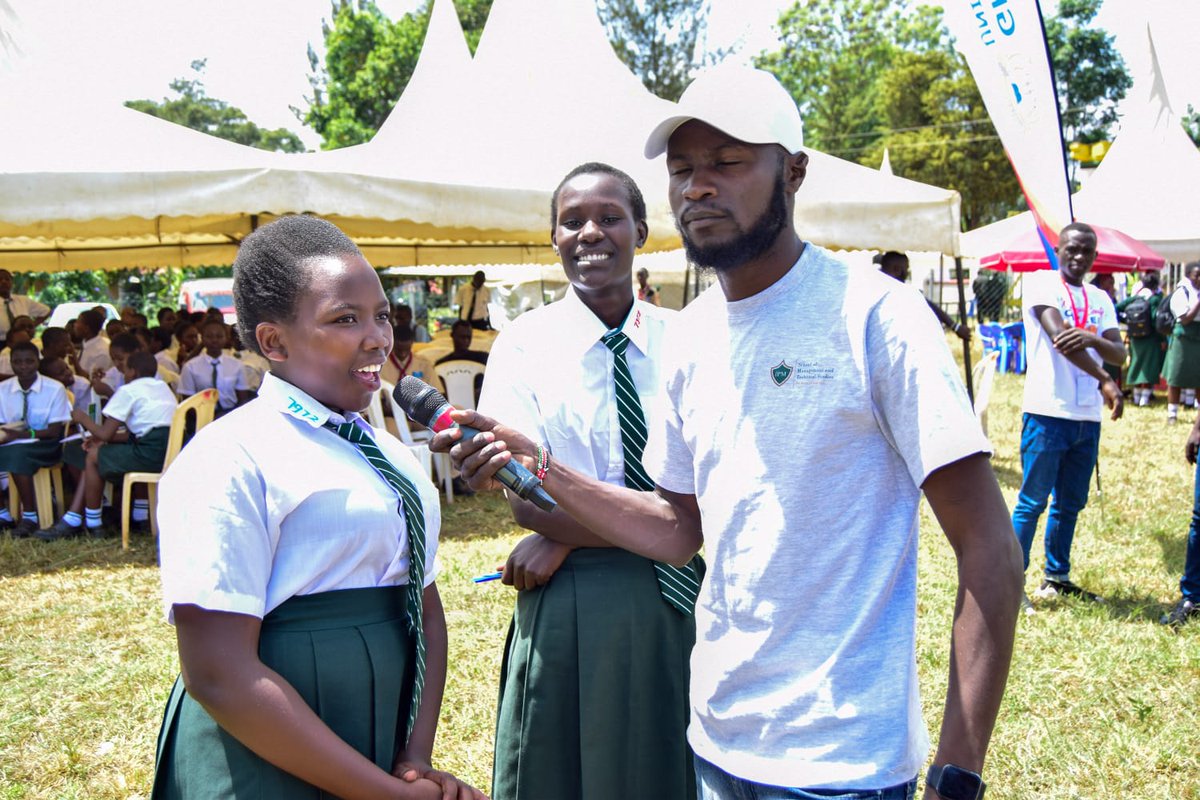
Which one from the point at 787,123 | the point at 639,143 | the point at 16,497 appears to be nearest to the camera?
the point at 787,123

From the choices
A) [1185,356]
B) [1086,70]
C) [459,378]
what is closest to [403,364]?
[459,378]

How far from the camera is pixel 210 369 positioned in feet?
28.9

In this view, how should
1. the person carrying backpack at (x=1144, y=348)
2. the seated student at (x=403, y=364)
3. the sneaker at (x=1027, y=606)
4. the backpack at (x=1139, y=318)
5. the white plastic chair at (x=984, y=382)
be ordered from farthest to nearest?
the person carrying backpack at (x=1144, y=348)
the backpack at (x=1139, y=318)
the seated student at (x=403, y=364)
the white plastic chair at (x=984, y=382)
the sneaker at (x=1027, y=606)

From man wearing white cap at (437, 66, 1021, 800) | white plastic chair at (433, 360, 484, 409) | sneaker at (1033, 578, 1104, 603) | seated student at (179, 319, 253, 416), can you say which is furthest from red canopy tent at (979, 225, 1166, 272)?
man wearing white cap at (437, 66, 1021, 800)

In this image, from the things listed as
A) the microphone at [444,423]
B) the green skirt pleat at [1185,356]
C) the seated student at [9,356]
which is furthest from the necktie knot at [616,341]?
the green skirt pleat at [1185,356]

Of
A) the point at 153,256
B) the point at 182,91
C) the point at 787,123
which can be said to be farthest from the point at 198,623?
the point at 182,91

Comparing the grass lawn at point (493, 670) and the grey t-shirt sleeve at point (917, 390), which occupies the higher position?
the grey t-shirt sleeve at point (917, 390)

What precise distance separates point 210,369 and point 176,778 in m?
7.59

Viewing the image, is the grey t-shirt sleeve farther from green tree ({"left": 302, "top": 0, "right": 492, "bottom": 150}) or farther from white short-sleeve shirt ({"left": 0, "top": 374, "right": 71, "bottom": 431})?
green tree ({"left": 302, "top": 0, "right": 492, "bottom": 150})

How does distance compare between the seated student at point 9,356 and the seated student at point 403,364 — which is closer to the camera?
the seated student at point 9,356

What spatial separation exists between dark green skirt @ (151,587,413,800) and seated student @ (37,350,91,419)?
24.3ft

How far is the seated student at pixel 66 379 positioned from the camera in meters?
8.48

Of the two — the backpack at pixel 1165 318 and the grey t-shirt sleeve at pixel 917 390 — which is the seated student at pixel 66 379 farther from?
the backpack at pixel 1165 318

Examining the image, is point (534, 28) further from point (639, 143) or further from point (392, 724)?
point (392, 724)
